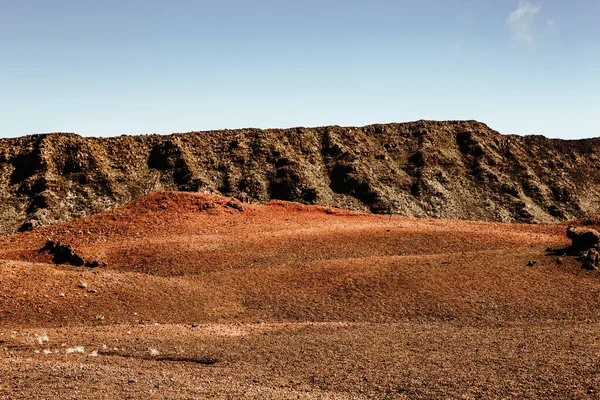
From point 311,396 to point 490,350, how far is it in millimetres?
6031

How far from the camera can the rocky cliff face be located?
2201 inches

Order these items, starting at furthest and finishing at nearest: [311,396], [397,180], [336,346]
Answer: [397,180], [336,346], [311,396]

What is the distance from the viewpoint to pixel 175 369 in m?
12.4

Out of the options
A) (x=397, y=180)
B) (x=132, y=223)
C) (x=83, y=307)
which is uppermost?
(x=397, y=180)

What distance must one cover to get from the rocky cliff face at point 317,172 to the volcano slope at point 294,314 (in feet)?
75.8

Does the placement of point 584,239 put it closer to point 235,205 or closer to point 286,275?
point 286,275

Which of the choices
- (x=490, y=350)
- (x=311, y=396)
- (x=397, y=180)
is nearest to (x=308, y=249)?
(x=490, y=350)

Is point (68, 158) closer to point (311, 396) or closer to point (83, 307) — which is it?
point (83, 307)

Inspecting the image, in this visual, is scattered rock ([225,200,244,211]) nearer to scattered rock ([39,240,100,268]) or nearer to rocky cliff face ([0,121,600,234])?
rocky cliff face ([0,121,600,234])

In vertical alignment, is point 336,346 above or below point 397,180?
below

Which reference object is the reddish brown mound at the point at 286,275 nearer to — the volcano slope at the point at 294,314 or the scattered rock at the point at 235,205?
the volcano slope at the point at 294,314

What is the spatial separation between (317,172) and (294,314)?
152ft

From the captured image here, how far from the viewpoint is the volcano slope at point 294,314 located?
11.3 meters

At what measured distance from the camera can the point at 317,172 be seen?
2544 inches
